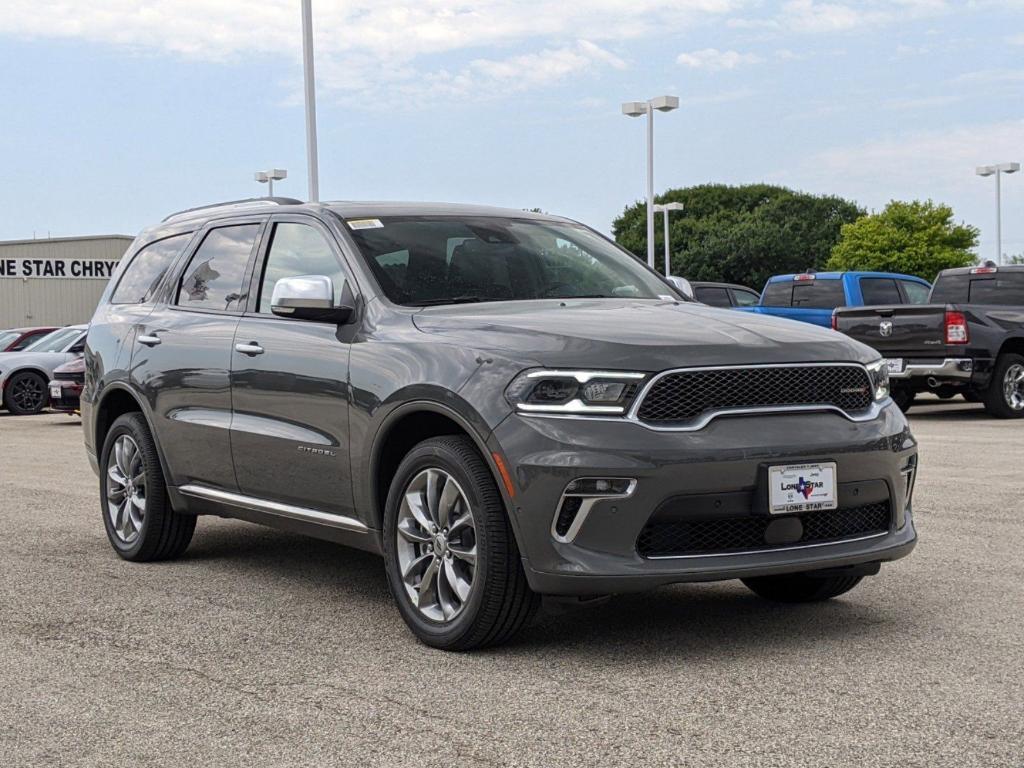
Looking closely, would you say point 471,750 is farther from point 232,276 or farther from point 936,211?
point 936,211

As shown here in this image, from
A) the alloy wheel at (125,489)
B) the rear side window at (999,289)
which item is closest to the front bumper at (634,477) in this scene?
the alloy wheel at (125,489)

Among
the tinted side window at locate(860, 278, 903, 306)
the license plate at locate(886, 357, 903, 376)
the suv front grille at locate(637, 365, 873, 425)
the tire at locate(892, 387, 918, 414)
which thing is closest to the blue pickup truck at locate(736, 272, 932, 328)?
the tinted side window at locate(860, 278, 903, 306)

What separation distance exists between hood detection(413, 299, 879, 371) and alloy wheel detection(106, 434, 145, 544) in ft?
8.36

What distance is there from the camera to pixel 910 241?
242 ft

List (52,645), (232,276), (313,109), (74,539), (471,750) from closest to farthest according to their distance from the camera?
(471,750)
(52,645)
(232,276)
(74,539)
(313,109)

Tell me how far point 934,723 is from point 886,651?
909 millimetres

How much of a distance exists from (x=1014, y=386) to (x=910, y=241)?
59.5m

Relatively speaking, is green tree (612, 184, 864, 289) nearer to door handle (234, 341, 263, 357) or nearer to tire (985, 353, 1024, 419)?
tire (985, 353, 1024, 419)

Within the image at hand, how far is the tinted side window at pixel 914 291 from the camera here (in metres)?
21.8

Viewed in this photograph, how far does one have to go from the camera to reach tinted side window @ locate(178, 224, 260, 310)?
680 cm

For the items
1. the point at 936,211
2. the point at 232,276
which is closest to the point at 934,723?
the point at 232,276

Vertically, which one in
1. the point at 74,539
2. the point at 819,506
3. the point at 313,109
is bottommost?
the point at 74,539

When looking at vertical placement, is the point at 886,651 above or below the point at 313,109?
below

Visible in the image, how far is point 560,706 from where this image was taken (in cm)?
439
